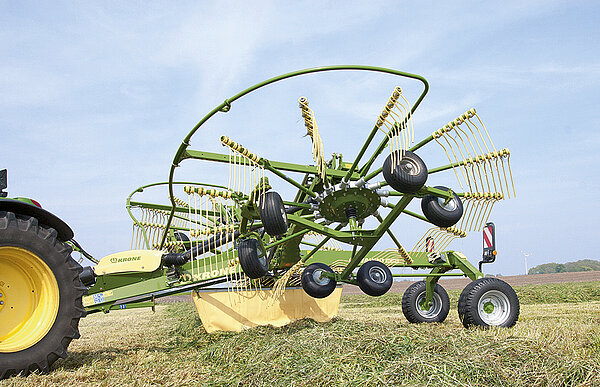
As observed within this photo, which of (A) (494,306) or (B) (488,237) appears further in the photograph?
(B) (488,237)

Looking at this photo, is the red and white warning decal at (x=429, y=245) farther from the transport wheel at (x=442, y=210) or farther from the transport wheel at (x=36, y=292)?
the transport wheel at (x=36, y=292)

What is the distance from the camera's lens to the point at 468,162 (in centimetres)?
573

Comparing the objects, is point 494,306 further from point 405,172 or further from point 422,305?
point 405,172

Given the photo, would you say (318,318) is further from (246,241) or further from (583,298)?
(583,298)

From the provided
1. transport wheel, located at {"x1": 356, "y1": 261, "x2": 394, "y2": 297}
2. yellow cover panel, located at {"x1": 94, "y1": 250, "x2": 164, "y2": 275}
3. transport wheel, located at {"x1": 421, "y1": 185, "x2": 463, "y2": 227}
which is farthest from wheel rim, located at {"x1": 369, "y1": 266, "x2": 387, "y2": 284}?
yellow cover panel, located at {"x1": 94, "y1": 250, "x2": 164, "y2": 275}

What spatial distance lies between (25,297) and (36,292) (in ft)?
0.32

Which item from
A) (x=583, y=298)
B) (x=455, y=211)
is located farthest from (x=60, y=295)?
(x=583, y=298)

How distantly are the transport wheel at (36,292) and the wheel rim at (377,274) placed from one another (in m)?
4.04

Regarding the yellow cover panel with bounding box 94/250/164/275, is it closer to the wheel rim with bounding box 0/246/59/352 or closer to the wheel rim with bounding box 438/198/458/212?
the wheel rim with bounding box 0/246/59/352

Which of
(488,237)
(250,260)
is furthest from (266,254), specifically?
(488,237)

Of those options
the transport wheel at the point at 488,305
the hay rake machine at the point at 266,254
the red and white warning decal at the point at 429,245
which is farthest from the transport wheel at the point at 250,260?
the red and white warning decal at the point at 429,245

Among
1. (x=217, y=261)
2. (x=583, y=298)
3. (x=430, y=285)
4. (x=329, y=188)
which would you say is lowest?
(x=583, y=298)

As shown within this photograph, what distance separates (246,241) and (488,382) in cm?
348

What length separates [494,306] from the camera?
20.6 ft
